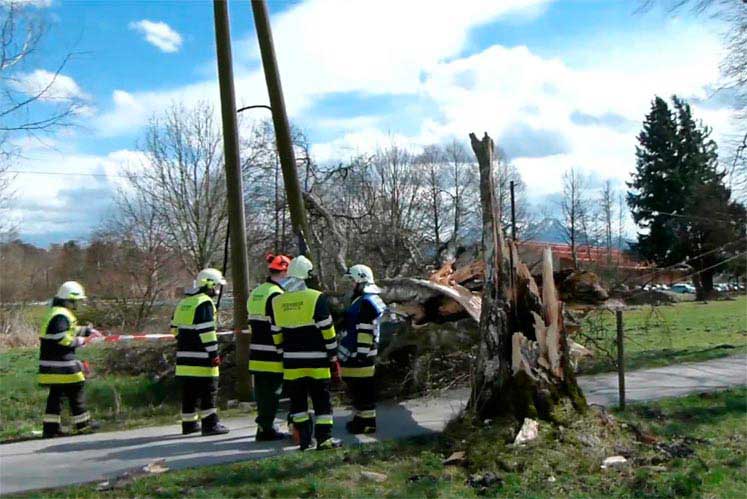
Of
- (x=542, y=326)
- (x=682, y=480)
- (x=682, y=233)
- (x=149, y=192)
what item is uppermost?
(x=149, y=192)

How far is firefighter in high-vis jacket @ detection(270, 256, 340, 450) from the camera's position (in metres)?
7.36

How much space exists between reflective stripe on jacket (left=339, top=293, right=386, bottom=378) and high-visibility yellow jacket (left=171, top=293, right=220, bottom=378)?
1.52 metres

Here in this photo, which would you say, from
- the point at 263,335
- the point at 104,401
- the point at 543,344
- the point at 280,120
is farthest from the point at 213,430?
the point at 280,120

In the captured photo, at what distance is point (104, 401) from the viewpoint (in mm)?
11977

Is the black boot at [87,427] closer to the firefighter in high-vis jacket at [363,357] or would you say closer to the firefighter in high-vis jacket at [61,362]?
the firefighter in high-vis jacket at [61,362]

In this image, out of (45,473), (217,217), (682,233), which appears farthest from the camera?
(682,233)

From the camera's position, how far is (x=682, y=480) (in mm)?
6172

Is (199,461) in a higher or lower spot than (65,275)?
lower

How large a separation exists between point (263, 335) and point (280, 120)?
4.69 meters

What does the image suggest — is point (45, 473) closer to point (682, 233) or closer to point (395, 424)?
point (395, 424)

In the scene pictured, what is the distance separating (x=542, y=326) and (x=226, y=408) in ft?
16.2

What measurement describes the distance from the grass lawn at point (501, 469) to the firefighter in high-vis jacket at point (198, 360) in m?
1.76

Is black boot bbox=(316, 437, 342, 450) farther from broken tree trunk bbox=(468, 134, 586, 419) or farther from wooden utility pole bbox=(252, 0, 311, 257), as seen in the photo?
wooden utility pole bbox=(252, 0, 311, 257)

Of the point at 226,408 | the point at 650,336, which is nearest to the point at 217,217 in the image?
the point at 650,336
